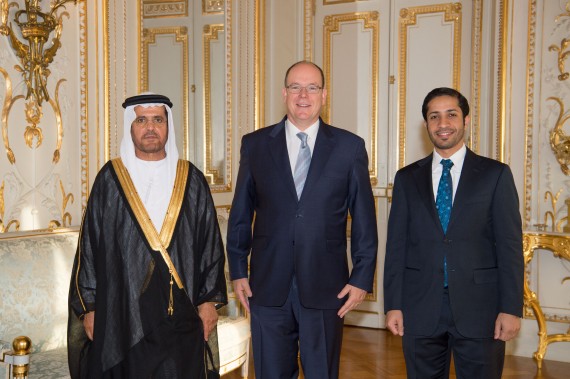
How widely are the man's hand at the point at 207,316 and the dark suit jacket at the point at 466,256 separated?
0.66 metres

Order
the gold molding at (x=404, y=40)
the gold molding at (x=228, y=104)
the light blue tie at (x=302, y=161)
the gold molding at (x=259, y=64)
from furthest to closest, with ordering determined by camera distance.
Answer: the gold molding at (x=404, y=40) → the gold molding at (x=259, y=64) → the gold molding at (x=228, y=104) → the light blue tie at (x=302, y=161)

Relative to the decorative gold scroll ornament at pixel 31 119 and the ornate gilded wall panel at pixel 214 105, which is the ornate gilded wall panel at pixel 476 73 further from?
the decorative gold scroll ornament at pixel 31 119

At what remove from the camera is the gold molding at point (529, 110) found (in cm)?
476

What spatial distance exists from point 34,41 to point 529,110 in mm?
3339

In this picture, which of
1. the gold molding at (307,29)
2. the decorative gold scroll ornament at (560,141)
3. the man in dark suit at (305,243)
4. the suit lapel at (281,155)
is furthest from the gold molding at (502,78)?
the suit lapel at (281,155)

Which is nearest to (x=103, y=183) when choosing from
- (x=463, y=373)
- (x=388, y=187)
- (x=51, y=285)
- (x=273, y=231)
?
(x=273, y=231)

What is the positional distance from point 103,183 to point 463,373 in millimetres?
1478

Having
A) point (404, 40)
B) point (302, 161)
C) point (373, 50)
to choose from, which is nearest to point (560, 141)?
point (404, 40)

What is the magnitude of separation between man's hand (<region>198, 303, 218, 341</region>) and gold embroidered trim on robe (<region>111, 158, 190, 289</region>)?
0.15 metres

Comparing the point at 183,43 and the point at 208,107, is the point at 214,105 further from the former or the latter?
the point at 183,43

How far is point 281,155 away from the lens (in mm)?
2516

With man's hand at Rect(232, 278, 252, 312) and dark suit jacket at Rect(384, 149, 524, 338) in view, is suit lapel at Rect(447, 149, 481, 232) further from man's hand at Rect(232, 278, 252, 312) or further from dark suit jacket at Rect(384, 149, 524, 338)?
man's hand at Rect(232, 278, 252, 312)

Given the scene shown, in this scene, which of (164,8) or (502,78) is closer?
(164,8)

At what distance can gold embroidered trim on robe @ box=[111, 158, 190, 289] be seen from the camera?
246 centimetres
